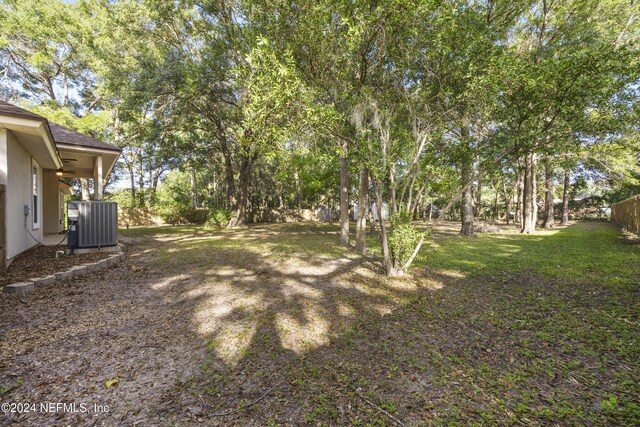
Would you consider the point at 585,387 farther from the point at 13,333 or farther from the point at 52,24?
the point at 52,24

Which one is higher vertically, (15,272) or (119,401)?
(15,272)

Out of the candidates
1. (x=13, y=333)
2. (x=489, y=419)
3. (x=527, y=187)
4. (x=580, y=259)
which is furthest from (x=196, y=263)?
(x=527, y=187)

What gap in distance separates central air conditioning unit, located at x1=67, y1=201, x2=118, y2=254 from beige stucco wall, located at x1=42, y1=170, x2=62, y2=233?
7.64 m

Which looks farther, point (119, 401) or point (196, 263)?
point (196, 263)

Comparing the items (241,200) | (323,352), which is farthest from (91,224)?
(241,200)

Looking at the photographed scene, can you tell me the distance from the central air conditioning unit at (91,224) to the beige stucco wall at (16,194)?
0.97 metres

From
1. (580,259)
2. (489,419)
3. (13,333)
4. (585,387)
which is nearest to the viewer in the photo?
(489,419)

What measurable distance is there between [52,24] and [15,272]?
20.4 metres

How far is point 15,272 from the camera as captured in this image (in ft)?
17.1

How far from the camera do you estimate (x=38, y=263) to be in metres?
6.02

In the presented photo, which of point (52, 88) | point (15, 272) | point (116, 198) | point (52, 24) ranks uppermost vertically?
point (52, 24)

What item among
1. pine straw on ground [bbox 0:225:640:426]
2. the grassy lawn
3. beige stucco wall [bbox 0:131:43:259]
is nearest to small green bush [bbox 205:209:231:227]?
beige stucco wall [bbox 0:131:43:259]

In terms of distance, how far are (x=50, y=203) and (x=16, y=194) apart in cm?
757

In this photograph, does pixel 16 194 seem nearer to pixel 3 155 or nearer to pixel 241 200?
pixel 3 155
